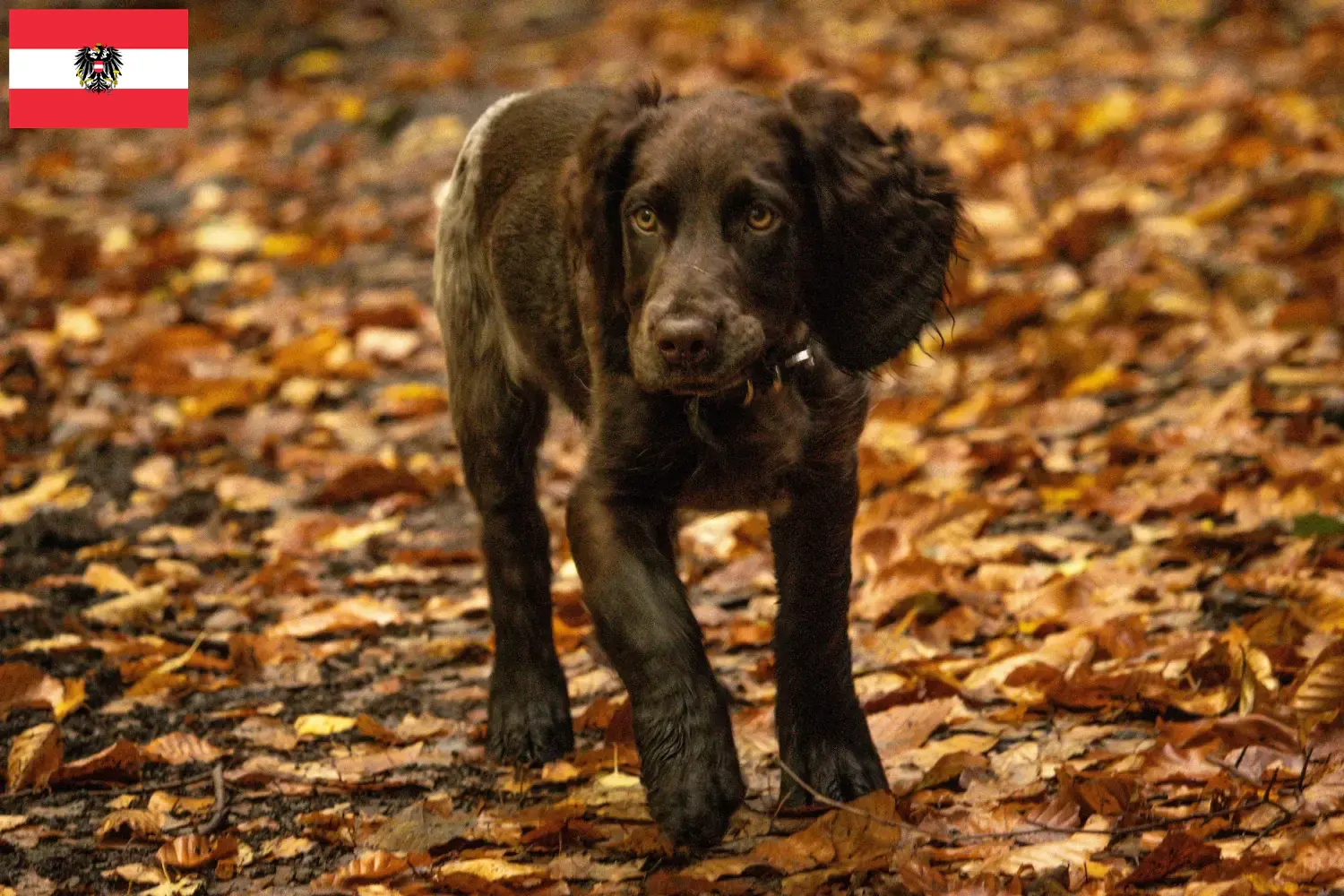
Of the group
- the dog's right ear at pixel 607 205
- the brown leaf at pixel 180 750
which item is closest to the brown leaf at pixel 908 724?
the dog's right ear at pixel 607 205

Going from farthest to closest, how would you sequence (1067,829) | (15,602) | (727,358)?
(15,602), (1067,829), (727,358)

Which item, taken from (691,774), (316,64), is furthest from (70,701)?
(316,64)

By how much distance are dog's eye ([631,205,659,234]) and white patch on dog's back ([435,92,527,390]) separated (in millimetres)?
971

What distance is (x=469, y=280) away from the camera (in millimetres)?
4656

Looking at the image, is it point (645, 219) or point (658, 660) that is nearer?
point (658, 660)

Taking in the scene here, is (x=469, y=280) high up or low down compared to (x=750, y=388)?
up

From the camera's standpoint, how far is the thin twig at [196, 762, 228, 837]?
3.76 m

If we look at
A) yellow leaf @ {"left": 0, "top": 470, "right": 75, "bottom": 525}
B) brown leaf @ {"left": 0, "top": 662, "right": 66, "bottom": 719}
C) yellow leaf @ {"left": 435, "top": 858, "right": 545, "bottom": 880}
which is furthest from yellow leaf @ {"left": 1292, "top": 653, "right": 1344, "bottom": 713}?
yellow leaf @ {"left": 0, "top": 470, "right": 75, "bottom": 525}

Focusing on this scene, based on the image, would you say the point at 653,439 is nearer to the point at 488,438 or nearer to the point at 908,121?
the point at 488,438

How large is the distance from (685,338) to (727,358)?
0.11 m

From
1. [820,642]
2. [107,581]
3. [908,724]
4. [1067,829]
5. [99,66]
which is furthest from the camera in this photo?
[99,66]

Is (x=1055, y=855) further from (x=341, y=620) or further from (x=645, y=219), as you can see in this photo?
(x=341, y=620)

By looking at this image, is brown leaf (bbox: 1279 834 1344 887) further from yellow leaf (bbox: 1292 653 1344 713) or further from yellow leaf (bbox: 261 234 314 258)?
yellow leaf (bbox: 261 234 314 258)

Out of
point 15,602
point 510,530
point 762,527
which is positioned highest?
point 510,530
